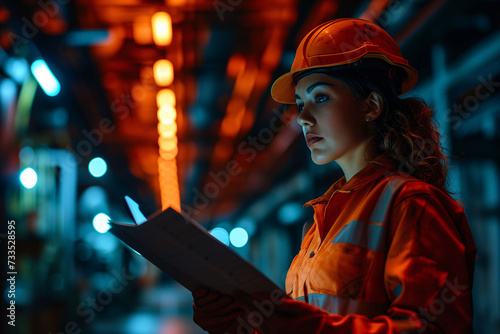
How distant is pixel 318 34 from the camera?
159 centimetres

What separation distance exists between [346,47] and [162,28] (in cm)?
518

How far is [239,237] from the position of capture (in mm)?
24156

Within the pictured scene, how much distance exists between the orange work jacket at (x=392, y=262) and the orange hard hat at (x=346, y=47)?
309 mm

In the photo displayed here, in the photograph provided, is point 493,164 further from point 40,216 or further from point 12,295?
point 40,216

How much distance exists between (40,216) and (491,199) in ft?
19.1

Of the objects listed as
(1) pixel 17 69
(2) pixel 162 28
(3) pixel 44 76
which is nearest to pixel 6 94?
(1) pixel 17 69

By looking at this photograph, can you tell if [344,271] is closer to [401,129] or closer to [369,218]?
[369,218]

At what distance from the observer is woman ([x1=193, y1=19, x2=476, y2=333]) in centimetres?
114

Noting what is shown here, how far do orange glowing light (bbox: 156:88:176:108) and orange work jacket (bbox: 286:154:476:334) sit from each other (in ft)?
22.6

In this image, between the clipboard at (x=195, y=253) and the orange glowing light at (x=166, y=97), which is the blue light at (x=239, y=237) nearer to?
the orange glowing light at (x=166, y=97)

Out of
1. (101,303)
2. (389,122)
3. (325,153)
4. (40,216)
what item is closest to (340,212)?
(325,153)

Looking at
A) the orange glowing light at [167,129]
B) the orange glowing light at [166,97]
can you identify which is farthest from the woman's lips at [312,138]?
the orange glowing light at [167,129]

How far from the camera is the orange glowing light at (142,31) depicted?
253 inches

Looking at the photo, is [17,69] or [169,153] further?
[169,153]
